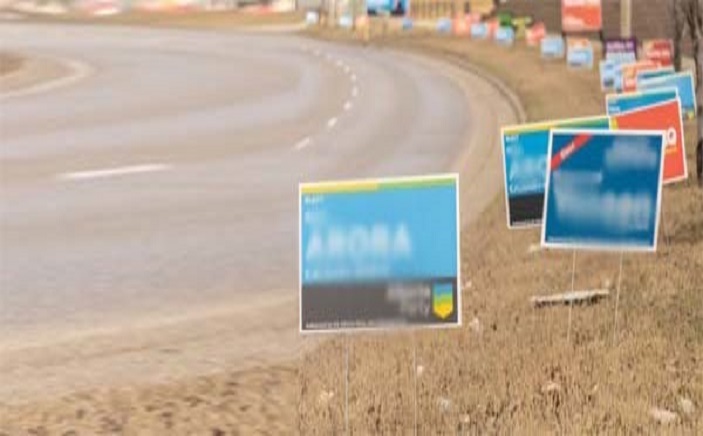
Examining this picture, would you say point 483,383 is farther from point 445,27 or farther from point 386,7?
point 386,7

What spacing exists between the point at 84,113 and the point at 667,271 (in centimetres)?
2464

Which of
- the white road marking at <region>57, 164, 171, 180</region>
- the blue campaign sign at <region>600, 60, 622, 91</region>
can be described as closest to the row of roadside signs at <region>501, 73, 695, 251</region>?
the white road marking at <region>57, 164, 171, 180</region>

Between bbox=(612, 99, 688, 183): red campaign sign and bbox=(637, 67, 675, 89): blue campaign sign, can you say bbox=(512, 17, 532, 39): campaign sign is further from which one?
bbox=(612, 99, 688, 183): red campaign sign

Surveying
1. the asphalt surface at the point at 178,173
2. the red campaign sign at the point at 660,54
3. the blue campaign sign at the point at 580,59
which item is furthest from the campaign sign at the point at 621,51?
the blue campaign sign at the point at 580,59

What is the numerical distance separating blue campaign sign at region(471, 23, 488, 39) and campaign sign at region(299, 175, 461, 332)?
65384mm

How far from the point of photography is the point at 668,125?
475 inches

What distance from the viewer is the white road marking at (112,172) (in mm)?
19484

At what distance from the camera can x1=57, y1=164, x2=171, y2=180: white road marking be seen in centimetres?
1948

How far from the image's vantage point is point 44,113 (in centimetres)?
3272

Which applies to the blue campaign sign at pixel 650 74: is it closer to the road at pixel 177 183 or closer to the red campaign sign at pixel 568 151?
the road at pixel 177 183

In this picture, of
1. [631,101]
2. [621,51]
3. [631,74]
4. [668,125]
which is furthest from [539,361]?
[621,51]

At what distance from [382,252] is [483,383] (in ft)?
3.68

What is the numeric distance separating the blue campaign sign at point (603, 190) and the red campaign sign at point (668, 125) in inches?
136

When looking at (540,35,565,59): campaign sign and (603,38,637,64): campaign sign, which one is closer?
(603,38,637,64): campaign sign
